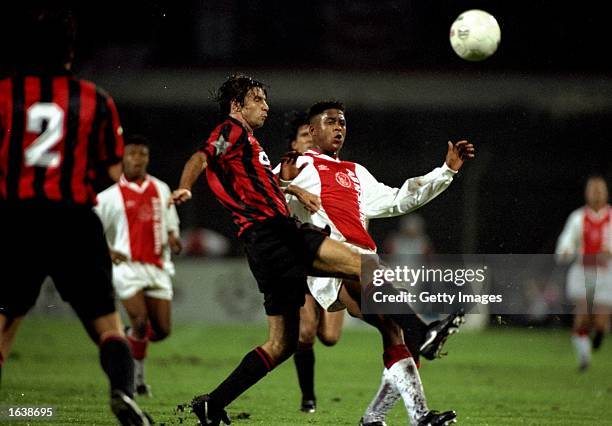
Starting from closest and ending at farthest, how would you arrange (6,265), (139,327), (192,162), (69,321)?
(6,265), (192,162), (139,327), (69,321)

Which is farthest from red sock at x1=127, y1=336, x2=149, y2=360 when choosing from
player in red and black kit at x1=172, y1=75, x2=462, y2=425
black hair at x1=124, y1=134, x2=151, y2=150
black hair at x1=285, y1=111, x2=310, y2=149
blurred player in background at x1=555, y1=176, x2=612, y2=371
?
blurred player in background at x1=555, y1=176, x2=612, y2=371

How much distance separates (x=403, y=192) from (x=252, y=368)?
1.62m

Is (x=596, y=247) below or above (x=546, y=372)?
above

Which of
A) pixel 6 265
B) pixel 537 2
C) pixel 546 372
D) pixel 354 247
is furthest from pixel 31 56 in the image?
pixel 537 2

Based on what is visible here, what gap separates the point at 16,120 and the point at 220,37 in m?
15.6

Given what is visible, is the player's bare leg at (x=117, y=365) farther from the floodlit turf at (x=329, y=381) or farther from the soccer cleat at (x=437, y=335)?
the floodlit turf at (x=329, y=381)

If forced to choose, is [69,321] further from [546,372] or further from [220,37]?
[546,372]

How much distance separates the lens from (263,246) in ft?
18.1

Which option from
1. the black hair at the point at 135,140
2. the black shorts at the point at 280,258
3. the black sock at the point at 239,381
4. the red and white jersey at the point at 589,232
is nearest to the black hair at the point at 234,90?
the black shorts at the point at 280,258

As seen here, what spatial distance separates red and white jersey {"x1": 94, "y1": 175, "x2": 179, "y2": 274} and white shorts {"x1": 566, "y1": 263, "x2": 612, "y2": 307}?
6.15 metres

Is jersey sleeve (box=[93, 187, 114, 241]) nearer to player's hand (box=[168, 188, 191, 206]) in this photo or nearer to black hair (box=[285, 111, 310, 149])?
black hair (box=[285, 111, 310, 149])

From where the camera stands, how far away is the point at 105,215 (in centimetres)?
900

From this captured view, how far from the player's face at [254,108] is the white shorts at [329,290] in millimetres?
951

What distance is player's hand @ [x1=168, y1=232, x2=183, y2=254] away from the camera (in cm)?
882
